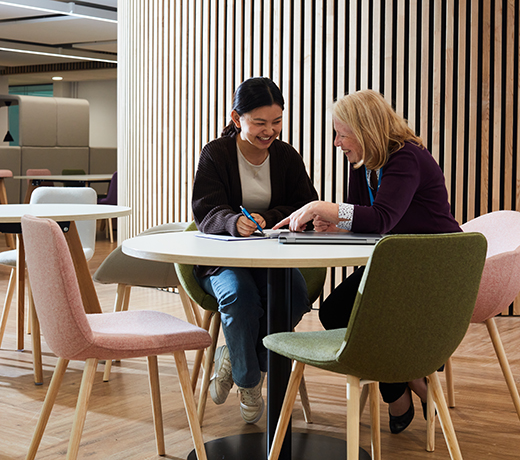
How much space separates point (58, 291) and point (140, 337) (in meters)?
0.28

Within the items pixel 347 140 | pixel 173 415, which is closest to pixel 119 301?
pixel 173 415

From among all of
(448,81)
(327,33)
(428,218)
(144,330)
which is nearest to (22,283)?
(144,330)

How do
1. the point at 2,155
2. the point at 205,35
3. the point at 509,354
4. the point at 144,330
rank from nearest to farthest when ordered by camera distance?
the point at 144,330
the point at 509,354
the point at 205,35
the point at 2,155

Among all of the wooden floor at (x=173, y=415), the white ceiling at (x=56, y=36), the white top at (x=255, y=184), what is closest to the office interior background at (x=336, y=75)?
the wooden floor at (x=173, y=415)

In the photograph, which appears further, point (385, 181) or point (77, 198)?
point (77, 198)

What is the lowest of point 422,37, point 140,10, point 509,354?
point 509,354

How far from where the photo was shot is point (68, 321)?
6.43 ft

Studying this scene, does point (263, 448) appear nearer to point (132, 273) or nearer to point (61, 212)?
point (132, 273)

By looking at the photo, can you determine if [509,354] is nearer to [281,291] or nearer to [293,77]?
[281,291]

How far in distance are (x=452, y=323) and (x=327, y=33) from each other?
3625 mm

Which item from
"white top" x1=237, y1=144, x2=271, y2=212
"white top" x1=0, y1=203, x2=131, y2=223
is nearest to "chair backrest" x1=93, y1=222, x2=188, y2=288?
"white top" x1=0, y1=203, x2=131, y2=223

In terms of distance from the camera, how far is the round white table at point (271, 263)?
1866 millimetres

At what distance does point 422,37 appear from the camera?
4789 mm

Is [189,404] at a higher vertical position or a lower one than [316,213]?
lower
